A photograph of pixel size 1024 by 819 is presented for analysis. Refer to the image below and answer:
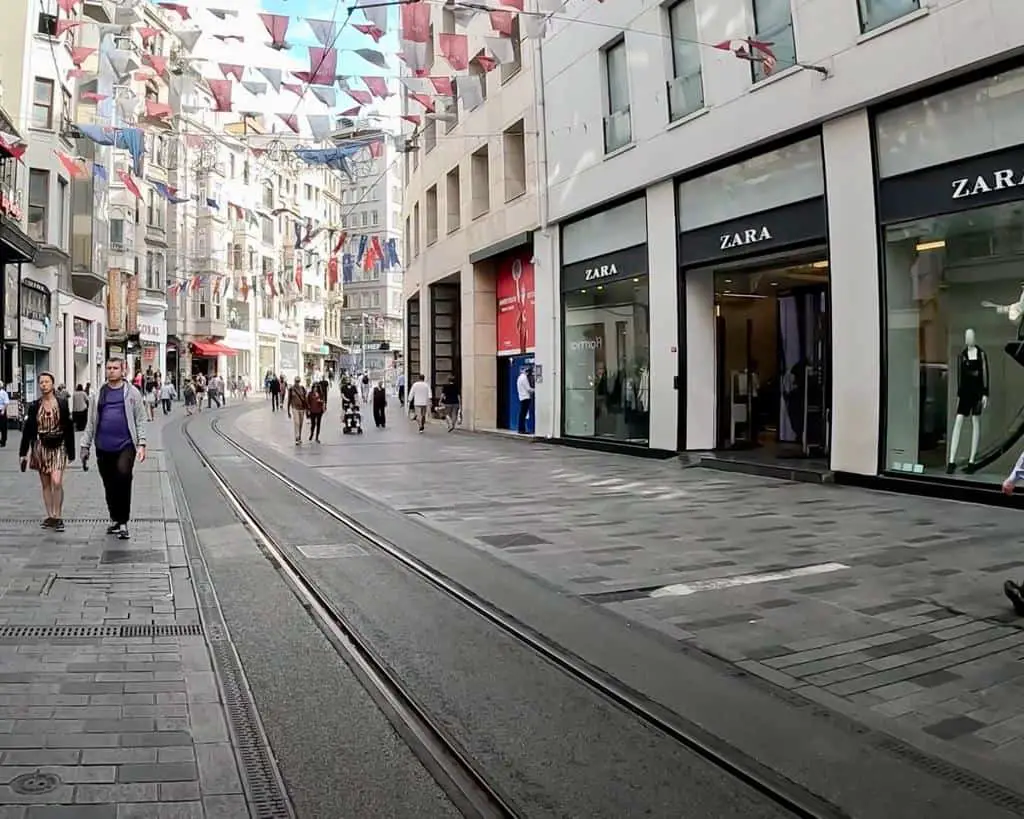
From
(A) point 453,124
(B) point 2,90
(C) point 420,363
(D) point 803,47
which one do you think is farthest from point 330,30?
(C) point 420,363

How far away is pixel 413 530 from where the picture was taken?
1019 centimetres

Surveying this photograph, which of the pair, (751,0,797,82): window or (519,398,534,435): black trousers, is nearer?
(751,0,797,82): window

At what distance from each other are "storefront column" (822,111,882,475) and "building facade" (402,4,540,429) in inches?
292

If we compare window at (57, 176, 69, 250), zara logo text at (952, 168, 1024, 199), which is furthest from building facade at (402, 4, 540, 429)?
Result: window at (57, 176, 69, 250)

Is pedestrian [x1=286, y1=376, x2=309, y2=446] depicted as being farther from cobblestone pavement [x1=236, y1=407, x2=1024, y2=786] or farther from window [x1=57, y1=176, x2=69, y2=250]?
window [x1=57, y1=176, x2=69, y2=250]

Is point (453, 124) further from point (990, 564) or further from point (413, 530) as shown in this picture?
point (990, 564)

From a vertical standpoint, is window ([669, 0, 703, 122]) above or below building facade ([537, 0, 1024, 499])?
above

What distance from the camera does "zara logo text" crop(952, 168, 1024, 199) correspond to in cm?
1097

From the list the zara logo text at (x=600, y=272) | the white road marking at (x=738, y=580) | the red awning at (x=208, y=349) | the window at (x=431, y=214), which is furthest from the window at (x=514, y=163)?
the red awning at (x=208, y=349)

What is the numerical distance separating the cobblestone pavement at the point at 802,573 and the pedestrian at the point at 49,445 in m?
3.78

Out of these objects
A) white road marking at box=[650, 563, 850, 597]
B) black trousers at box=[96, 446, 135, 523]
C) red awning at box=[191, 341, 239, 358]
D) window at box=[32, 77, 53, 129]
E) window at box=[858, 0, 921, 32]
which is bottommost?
white road marking at box=[650, 563, 850, 597]

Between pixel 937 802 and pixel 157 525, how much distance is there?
863 centimetres

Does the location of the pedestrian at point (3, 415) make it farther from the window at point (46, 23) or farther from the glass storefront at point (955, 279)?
the glass storefront at point (955, 279)

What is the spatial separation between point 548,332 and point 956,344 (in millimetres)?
11294
